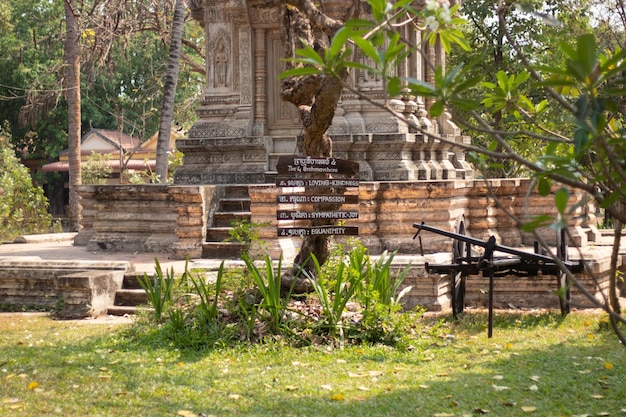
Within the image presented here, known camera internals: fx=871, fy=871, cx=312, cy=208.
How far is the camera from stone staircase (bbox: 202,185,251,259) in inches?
466

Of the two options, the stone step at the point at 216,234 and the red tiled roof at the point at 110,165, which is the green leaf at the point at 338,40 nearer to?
the stone step at the point at 216,234

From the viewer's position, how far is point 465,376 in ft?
20.2

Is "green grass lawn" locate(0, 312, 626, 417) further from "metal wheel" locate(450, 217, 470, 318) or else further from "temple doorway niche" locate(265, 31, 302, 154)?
"temple doorway niche" locate(265, 31, 302, 154)

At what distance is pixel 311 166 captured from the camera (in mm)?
7645

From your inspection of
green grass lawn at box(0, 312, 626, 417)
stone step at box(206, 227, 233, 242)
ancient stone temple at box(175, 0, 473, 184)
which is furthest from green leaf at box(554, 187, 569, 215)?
ancient stone temple at box(175, 0, 473, 184)

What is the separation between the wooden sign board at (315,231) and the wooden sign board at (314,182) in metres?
0.38

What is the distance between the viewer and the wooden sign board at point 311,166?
296 inches

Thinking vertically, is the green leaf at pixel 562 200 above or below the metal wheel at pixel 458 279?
above

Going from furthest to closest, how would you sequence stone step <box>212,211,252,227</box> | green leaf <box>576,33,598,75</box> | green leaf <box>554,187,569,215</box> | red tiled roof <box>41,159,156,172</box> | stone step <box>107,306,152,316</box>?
red tiled roof <box>41,159,156,172</box>
stone step <box>212,211,252,227</box>
stone step <box>107,306,152,316</box>
green leaf <box>554,187,569,215</box>
green leaf <box>576,33,598,75</box>

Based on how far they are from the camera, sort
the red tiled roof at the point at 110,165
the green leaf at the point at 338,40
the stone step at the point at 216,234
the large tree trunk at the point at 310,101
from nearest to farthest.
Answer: the green leaf at the point at 338,40 → the large tree trunk at the point at 310,101 → the stone step at the point at 216,234 → the red tiled roof at the point at 110,165

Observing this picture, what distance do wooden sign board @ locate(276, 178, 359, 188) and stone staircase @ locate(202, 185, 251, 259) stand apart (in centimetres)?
376

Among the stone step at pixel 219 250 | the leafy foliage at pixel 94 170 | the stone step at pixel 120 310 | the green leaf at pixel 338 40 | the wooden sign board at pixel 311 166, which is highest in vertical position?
the leafy foliage at pixel 94 170

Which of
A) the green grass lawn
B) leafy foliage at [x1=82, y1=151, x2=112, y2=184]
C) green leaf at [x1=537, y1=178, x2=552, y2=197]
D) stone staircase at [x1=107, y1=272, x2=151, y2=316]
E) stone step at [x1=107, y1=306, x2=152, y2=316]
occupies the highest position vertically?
leafy foliage at [x1=82, y1=151, x2=112, y2=184]

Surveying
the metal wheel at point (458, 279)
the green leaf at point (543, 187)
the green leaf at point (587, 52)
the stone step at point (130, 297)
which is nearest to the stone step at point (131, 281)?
the stone step at point (130, 297)
